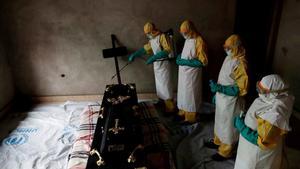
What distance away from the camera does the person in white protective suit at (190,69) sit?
7.75ft

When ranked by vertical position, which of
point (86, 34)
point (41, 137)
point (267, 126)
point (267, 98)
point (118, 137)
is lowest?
point (41, 137)

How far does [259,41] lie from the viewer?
3.18m

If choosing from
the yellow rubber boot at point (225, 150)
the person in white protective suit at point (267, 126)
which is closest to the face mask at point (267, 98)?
the person in white protective suit at point (267, 126)

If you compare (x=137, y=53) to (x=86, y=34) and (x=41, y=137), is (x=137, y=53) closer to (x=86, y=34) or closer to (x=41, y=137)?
(x=86, y=34)

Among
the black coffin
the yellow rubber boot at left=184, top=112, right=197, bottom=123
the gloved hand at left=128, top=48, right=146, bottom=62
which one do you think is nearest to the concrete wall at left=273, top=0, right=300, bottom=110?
the yellow rubber boot at left=184, top=112, right=197, bottom=123

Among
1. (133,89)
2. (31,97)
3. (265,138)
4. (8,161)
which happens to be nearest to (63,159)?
(8,161)

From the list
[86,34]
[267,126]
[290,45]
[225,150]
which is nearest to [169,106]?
[225,150]

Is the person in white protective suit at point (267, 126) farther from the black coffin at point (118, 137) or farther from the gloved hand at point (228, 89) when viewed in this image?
the black coffin at point (118, 137)

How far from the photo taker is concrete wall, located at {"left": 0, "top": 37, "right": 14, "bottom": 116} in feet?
9.94

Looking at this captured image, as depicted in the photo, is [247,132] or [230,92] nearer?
[247,132]

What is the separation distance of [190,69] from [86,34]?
1465 millimetres

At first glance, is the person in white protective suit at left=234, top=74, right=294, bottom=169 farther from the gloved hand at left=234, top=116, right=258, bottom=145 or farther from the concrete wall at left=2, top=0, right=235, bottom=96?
the concrete wall at left=2, top=0, right=235, bottom=96

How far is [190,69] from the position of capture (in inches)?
96.4

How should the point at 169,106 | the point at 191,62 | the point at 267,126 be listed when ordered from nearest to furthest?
the point at 267,126 < the point at 191,62 < the point at 169,106
